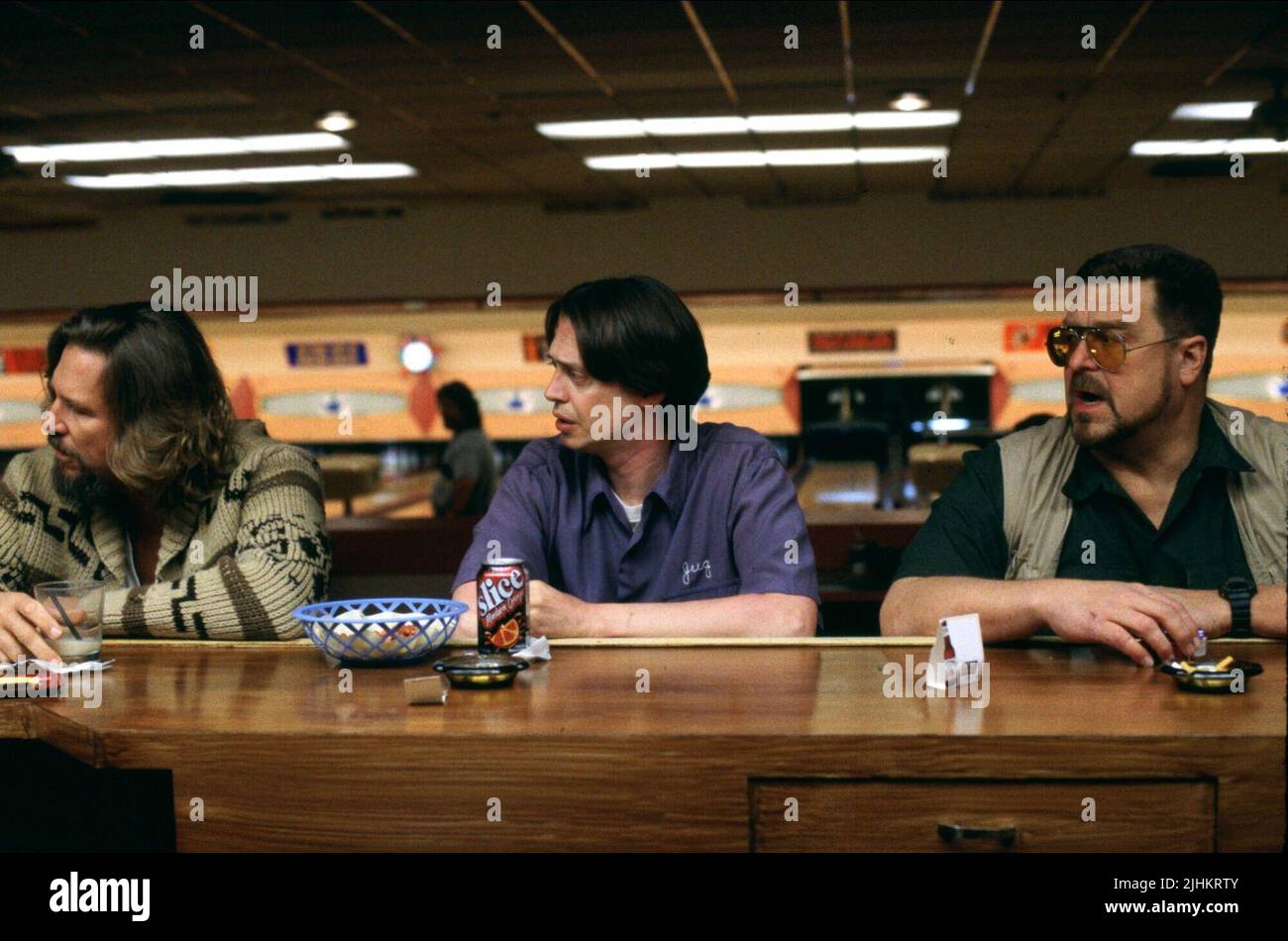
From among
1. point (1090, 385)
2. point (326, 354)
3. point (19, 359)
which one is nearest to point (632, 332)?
point (1090, 385)

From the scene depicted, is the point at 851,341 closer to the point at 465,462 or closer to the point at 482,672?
the point at 465,462

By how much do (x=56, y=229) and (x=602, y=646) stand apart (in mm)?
7328

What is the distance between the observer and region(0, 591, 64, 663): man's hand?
1.90 meters

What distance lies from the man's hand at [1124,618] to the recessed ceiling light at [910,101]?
12.3ft

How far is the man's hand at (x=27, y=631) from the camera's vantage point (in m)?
1.90

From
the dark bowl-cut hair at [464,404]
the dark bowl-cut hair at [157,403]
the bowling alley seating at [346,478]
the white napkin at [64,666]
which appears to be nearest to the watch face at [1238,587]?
the white napkin at [64,666]

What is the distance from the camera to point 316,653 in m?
2.02

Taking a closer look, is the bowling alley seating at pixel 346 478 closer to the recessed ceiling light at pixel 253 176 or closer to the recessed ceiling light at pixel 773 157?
the recessed ceiling light at pixel 253 176

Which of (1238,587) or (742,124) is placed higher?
(742,124)

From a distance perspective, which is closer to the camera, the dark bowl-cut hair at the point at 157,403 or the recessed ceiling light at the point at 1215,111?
the dark bowl-cut hair at the point at 157,403

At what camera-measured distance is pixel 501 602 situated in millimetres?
1836

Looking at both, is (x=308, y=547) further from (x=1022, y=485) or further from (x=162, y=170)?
(x=162, y=170)

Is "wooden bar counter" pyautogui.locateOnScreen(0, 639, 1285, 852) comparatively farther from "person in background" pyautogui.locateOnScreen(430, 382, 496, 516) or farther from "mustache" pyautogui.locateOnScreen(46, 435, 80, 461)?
"person in background" pyautogui.locateOnScreen(430, 382, 496, 516)

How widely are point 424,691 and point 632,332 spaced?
0.98 metres
